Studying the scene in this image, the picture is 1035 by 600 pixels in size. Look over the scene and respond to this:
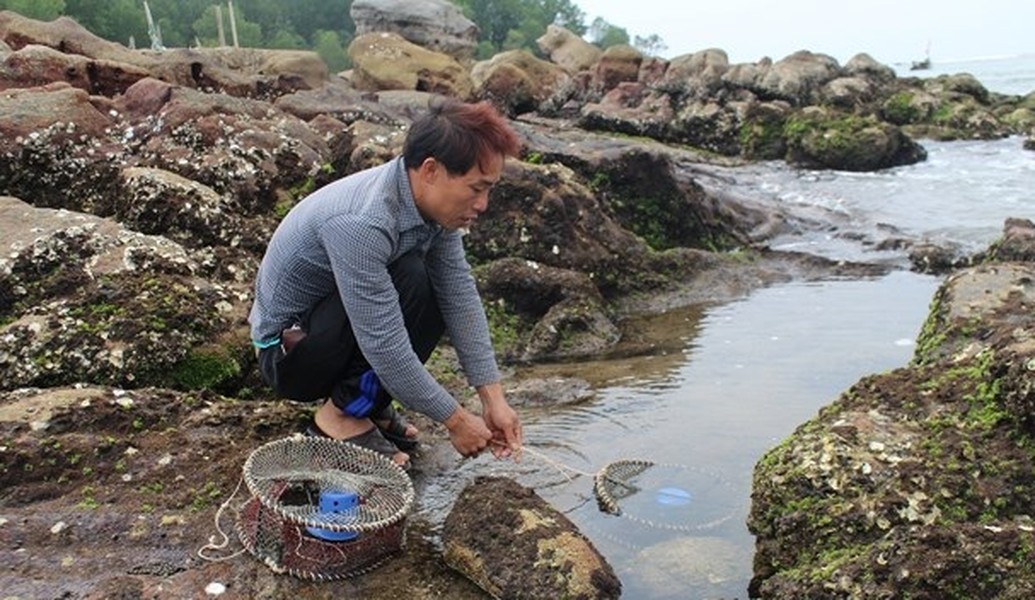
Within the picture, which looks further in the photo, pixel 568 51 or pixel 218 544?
pixel 568 51

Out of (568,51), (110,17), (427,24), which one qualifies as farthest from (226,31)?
(568,51)

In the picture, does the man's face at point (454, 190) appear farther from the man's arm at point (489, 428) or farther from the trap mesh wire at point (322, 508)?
the trap mesh wire at point (322, 508)

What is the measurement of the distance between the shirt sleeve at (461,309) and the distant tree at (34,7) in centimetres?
4812

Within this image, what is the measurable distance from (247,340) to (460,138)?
2213mm

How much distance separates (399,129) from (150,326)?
4.76 meters

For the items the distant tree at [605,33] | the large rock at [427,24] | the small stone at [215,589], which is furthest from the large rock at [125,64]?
the distant tree at [605,33]

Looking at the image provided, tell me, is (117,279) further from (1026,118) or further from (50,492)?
(1026,118)

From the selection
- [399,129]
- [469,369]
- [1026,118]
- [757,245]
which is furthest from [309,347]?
[1026,118]

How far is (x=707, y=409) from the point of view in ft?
17.5

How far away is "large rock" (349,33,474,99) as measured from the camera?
83.9 feet

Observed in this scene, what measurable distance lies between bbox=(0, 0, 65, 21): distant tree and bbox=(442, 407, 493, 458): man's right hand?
160 ft

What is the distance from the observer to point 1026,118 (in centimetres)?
3016

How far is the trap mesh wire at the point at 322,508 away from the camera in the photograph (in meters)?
3.31

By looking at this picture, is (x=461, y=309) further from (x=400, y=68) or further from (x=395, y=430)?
(x=400, y=68)
